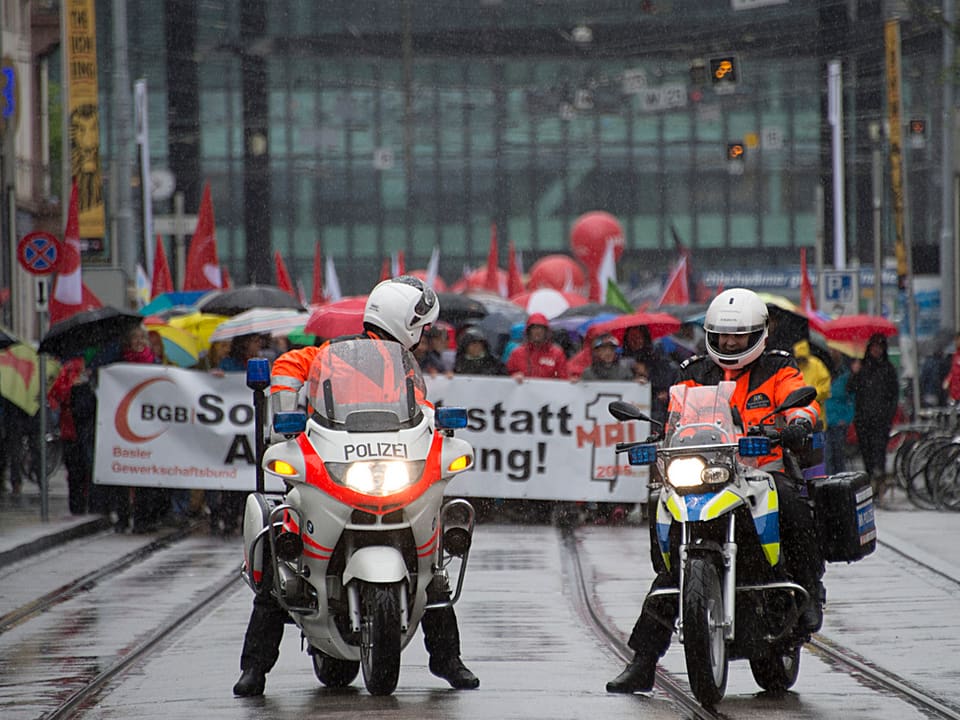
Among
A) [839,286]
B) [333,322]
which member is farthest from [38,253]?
[839,286]

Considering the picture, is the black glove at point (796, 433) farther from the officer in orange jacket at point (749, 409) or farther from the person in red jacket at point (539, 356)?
the person in red jacket at point (539, 356)

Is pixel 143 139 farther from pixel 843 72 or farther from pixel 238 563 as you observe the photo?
pixel 238 563

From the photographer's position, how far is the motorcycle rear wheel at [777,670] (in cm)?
822

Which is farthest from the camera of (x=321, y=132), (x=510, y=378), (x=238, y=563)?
(x=321, y=132)

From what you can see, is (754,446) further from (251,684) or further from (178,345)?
(178,345)

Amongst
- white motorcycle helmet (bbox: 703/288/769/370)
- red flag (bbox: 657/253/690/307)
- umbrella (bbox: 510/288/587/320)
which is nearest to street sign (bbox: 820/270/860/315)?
red flag (bbox: 657/253/690/307)

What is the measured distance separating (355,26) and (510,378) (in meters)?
25.9

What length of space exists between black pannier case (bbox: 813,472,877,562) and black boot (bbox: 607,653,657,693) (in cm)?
86

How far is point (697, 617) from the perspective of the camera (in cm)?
739

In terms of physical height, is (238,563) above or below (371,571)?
below

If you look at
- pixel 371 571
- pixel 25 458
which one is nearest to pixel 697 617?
pixel 371 571

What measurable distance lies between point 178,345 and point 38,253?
288 cm

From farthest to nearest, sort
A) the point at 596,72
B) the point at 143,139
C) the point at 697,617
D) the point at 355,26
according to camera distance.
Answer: the point at 596,72 → the point at 355,26 → the point at 143,139 → the point at 697,617

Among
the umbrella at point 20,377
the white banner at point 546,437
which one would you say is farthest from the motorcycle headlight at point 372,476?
the umbrella at point 20,377
